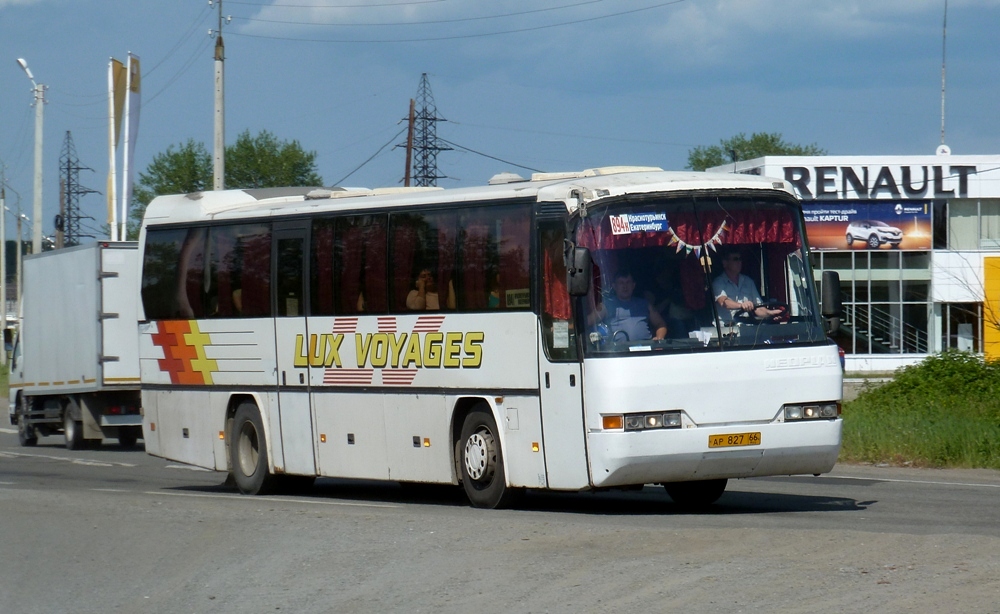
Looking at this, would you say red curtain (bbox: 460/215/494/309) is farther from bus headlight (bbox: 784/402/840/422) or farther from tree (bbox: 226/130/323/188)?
tree (bbox: 226/130/323/188)

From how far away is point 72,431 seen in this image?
29.1 meters

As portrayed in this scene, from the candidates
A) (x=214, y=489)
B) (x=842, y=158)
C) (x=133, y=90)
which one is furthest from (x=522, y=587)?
(x=842, y=158)

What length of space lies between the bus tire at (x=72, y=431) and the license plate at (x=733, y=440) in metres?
18.4

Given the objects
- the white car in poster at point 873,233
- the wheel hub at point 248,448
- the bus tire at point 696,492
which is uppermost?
the white car in poster at point 873,233

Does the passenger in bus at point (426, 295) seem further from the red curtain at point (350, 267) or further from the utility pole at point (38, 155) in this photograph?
the utility pole at point (38, 155)

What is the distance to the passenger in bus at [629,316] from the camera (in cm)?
1312

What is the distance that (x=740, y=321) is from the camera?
13.4 meters

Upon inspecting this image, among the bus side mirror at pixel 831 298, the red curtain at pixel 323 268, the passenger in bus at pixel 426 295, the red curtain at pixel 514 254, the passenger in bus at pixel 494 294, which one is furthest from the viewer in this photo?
the red curtain at pixel 323 268

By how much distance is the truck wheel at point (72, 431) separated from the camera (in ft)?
94.7

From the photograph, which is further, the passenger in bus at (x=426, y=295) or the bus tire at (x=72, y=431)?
the bus tire at (x=72, y=431)

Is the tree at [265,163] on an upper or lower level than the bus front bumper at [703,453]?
upper

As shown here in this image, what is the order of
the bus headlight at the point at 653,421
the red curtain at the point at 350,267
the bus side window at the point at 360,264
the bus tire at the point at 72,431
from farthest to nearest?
the bus tire at the point at 72,431
the red curtain at the point at 350,267
the bus side window at the point at 360,264
the bus headlight at the point at 653,421

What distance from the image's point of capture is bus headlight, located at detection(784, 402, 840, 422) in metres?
13.3

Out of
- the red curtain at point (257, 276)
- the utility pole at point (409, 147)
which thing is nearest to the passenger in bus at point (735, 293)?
the red curtain at point (257, 276)
